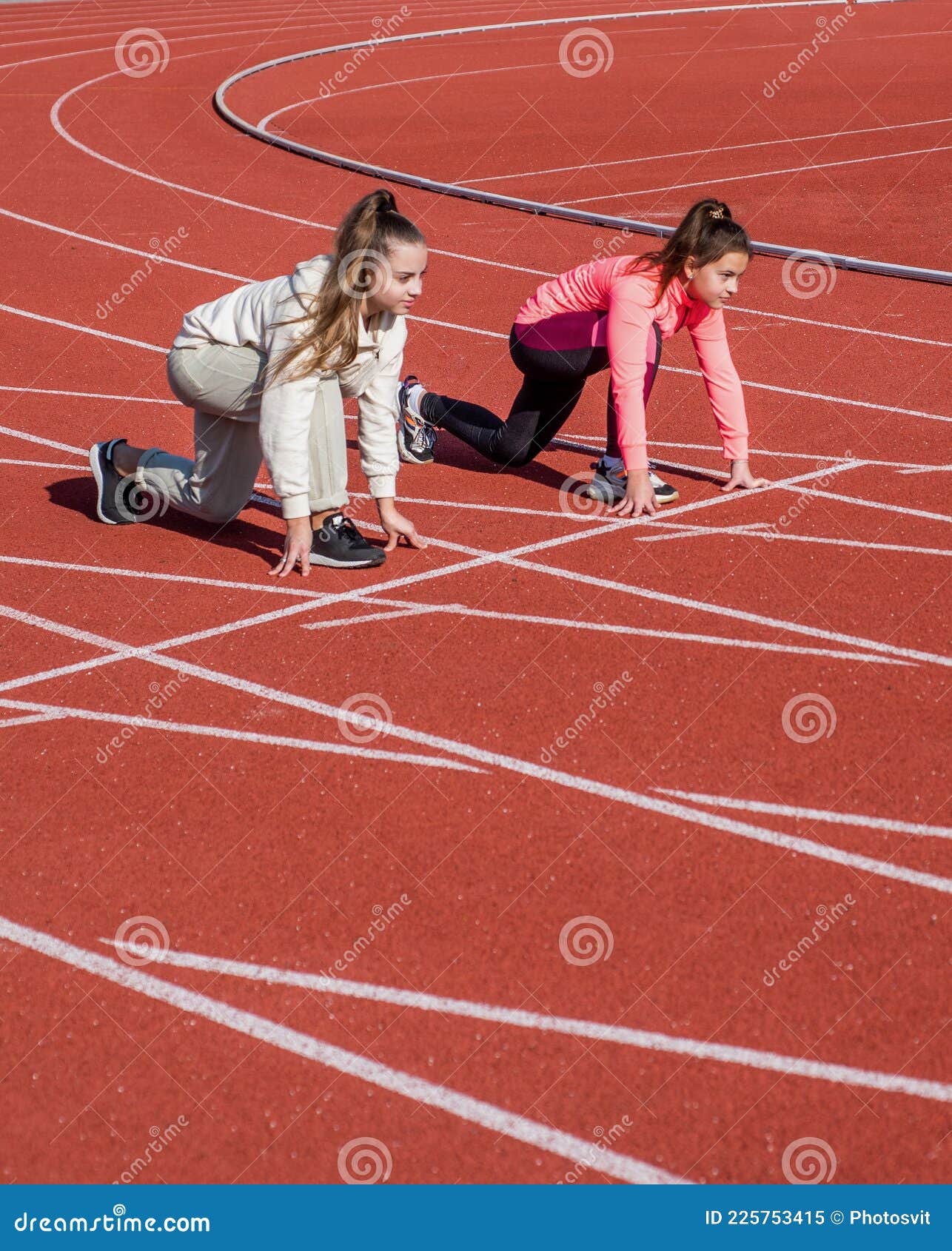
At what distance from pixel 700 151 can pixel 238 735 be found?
1129 centimetres

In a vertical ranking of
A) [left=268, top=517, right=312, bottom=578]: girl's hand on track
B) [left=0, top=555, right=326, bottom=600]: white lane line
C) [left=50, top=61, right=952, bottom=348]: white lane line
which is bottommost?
[left=0, top=555, right=326, bottom=600]: white lane line

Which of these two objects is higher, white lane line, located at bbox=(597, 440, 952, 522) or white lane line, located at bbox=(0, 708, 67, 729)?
white lane line, located at bbox=(597, 440, 952, 522)

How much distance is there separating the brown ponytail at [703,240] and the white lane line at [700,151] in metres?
7.27

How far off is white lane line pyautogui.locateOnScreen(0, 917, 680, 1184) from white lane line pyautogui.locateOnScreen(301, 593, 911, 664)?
158 centimetres

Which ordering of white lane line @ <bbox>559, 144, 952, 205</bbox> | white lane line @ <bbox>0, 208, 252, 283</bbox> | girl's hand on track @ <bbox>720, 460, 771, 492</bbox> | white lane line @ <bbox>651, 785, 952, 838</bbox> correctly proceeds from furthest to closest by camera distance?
1. white lane line @ <bbox>559, 144, 952, 205</bbox>
2. white lane line @ <bbox>0, 208, 252, 283</bbox>
3. girl's hand on track @ <bbox>720, 460, 771, 492</bbox>
4. white lane line @ <bbox>651, 785, 952, 838</bbox>

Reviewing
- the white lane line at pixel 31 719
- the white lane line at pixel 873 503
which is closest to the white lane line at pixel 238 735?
the white lane line at pixel 31 719

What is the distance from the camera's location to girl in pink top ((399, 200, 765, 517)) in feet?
16.5

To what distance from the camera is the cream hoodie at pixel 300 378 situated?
439cm

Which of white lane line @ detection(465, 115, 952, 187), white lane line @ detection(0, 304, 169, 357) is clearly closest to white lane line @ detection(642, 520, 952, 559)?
white lane line @ detection(0, 304, 169, 357)

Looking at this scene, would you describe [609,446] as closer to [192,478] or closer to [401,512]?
[401,512]

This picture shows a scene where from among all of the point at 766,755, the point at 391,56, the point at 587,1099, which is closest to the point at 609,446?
the point at 766,755

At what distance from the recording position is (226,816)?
3.51m

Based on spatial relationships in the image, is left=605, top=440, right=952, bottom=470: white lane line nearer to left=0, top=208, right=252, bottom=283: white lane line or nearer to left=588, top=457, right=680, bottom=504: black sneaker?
left=588, top=457, right=680, bottom=504: black sneaker

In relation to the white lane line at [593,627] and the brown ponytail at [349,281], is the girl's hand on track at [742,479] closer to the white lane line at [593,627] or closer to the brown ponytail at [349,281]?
the white lane line at [593,627]
